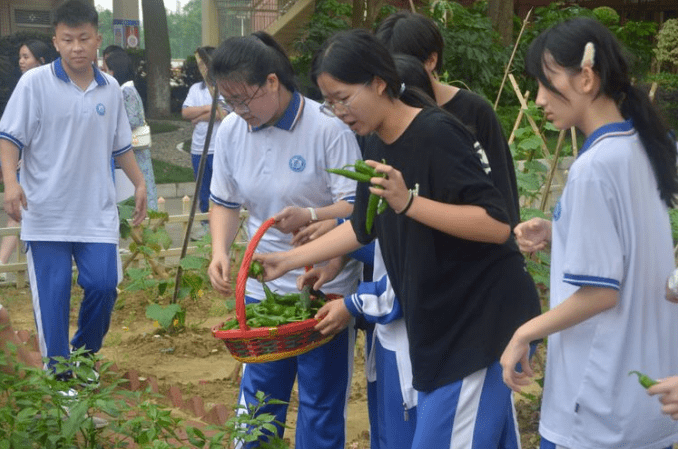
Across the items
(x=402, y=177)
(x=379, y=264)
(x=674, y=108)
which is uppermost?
(x=402, y=177)

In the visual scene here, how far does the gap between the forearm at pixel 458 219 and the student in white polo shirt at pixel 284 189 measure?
0.95m

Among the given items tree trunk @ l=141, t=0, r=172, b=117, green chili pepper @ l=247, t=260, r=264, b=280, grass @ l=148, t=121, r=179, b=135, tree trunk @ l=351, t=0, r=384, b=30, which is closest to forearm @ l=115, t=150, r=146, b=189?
green chili pepper @ l=247, t=260, r=264, b=280

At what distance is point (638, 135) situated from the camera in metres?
2.75

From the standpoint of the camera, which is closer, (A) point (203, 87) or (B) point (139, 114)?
(B) point (139, 114)

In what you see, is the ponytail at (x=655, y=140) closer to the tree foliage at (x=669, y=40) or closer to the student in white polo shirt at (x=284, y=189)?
the student in white polo shirt at (x=284, y=189)

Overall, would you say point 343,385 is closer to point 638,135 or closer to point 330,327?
point 330,327

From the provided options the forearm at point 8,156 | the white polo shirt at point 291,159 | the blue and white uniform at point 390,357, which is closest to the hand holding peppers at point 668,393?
the blue and white uniform at point 390,357

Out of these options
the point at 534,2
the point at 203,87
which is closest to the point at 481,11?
the point at 534,2

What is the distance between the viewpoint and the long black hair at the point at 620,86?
2.75 metres

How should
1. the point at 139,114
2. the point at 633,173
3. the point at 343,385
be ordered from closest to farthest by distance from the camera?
the point at 633,173
the point at 343,385
the point at 139,114

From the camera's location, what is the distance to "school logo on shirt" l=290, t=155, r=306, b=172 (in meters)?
4.08

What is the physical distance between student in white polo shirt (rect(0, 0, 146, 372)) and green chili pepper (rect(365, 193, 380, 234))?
8.06ft

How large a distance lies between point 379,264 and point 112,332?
3.89 metres

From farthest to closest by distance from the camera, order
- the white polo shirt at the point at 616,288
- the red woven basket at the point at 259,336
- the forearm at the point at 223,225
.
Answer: the forearm at the point at 223,225 → the red woven basket at the point at 259,336 → the white polo shirt at the point at 616,288
